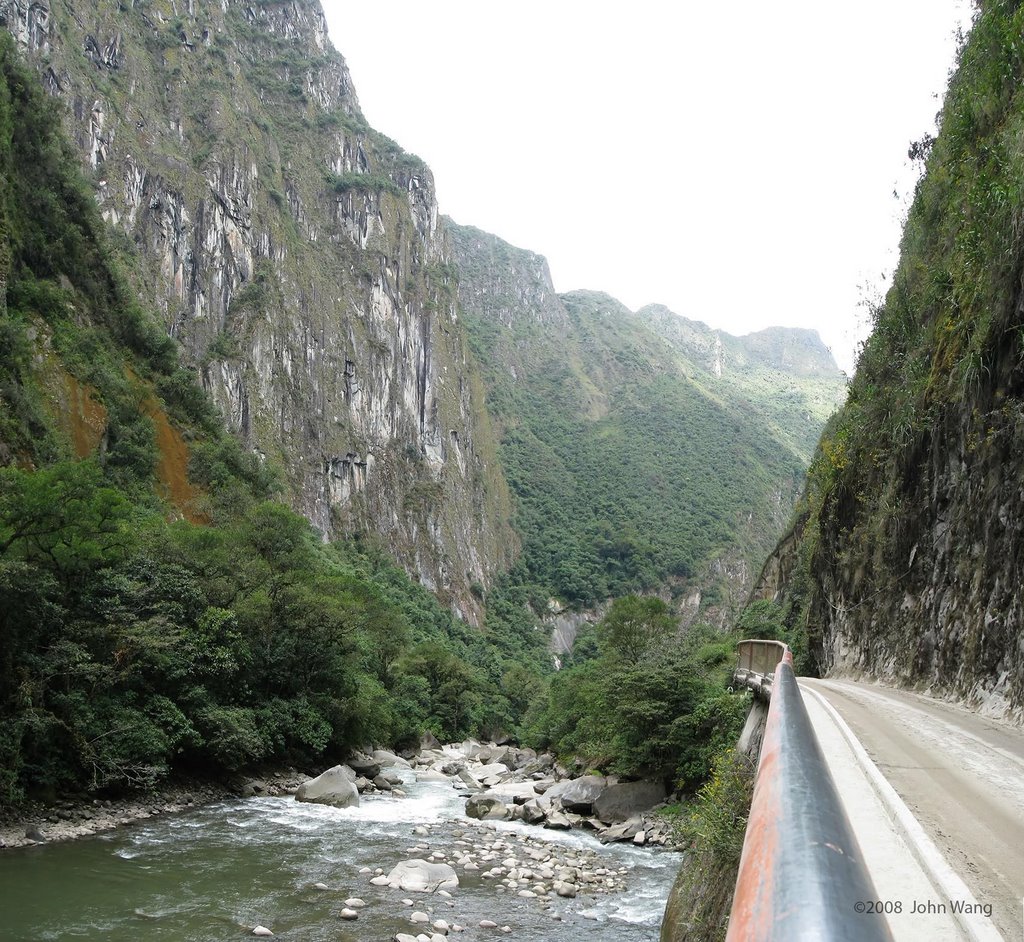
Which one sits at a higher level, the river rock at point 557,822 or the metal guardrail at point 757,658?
the metal guardrail at point 757,658

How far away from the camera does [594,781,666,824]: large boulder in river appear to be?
22.6 metres

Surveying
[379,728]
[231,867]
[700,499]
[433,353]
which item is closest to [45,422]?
[379,728]

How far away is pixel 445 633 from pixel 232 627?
→ 255 feet

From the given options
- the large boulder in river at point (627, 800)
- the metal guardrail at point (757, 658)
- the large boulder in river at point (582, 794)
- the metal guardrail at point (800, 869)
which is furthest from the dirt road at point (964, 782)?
the large boulder in river at point (582, 794)

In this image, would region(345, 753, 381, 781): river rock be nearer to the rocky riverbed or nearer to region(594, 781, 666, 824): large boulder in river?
the rocky riverbed

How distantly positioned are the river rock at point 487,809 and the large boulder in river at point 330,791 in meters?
3.80

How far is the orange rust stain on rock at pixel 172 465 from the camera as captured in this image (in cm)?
4509

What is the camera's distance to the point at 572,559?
153500 mm

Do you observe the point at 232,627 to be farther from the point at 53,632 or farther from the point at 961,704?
the point at 961,704

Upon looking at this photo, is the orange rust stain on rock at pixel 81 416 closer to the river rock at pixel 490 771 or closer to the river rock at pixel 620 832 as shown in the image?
the river rock at pixel 490 771

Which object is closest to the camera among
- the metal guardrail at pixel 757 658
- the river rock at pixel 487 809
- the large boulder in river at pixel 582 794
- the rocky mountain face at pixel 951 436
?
the rocky mountain face at pixel 951 436

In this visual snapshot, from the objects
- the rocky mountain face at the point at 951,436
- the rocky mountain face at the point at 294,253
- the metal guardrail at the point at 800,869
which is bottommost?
the metal guardrail at the point at 800,869

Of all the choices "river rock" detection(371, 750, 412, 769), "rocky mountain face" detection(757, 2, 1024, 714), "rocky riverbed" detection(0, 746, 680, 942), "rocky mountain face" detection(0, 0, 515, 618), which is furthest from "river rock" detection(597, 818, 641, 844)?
"rocky mountain face" detection(0, 0, 515, 618)

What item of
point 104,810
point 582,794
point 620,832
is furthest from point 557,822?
point 104,810
